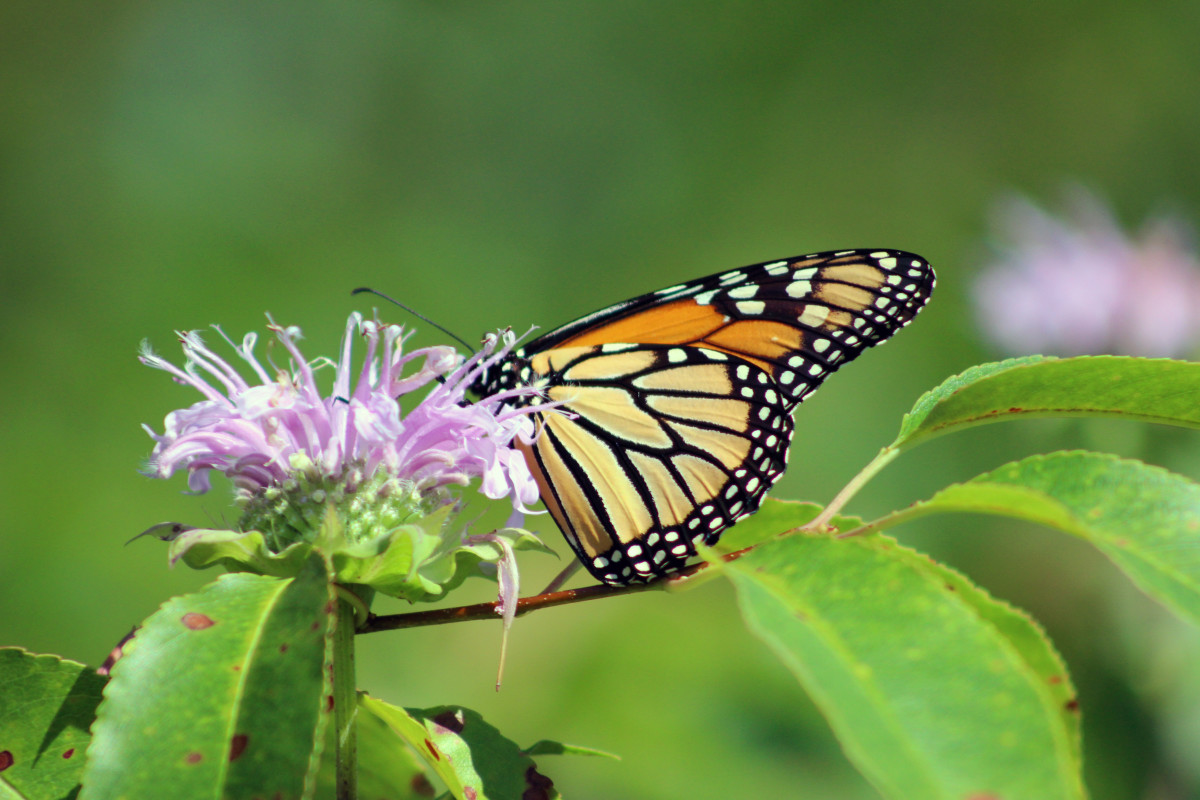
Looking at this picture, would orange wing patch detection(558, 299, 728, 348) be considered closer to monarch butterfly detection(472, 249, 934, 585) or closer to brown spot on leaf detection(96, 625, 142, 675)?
monarch butterfly detection(472, 249, 934, 585)

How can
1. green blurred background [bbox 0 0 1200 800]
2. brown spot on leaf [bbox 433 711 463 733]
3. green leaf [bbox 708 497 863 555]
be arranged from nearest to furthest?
1. brown spot on leaf [bbox 433 711 463 733]
2. green leaf [bbox 708 497 863 555]
3. green blurred background [bbox 0 0 1200 800]

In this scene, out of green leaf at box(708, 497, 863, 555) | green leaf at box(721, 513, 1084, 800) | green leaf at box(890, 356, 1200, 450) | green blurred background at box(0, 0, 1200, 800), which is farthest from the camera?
green blurred background at box(0, 0, 1200, 800)

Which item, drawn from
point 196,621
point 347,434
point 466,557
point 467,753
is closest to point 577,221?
point 347,434

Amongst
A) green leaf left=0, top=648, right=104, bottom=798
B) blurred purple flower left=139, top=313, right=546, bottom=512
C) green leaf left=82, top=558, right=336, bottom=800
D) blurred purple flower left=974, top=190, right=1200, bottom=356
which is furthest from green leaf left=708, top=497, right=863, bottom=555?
blurred purple flower left=974, top=190, right=1200, bottom=356

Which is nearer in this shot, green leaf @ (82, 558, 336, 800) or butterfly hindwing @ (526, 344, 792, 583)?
green leaf @ (82, 558, 336, 800)

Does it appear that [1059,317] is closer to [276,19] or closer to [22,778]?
[22,778]

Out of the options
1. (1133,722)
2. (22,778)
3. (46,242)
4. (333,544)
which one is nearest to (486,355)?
(333,544)

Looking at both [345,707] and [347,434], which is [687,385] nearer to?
[347,434]
